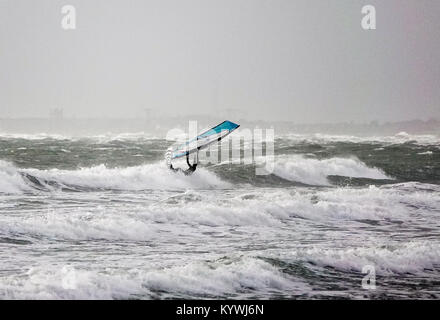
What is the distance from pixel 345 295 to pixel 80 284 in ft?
15.1

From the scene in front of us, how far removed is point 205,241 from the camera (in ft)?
53.9

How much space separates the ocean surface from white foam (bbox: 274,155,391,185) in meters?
7.37

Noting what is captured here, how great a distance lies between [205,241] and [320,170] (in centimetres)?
2428

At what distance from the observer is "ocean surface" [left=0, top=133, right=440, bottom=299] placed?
1196 cm

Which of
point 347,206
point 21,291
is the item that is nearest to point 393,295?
point 21,291

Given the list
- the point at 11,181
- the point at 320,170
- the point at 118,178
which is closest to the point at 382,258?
the point at 11,181

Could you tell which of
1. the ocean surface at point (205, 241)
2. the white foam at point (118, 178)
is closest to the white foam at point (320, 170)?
the white foam at point (118, 178)

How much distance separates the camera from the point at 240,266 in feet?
42.9

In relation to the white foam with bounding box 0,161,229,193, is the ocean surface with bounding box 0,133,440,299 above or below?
below

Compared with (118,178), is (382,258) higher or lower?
lower

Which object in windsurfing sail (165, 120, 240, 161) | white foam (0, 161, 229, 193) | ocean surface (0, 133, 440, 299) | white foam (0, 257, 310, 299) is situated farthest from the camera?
white foam (0, 161, 229, 193)
